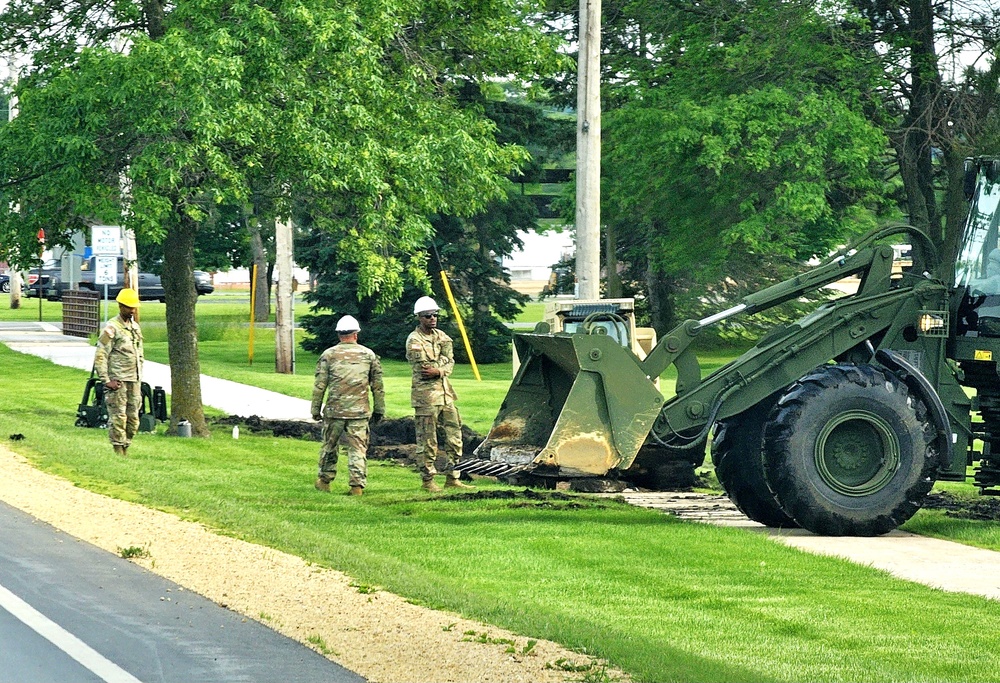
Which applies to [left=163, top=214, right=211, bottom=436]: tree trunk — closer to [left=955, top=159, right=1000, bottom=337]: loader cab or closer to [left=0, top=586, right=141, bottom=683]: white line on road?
[left=955, top=159, right=1000, bottom=337]: loader cab

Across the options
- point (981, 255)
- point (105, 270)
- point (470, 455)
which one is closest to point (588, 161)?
point (470, 455)

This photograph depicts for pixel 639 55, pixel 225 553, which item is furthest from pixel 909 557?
pixel 639 55

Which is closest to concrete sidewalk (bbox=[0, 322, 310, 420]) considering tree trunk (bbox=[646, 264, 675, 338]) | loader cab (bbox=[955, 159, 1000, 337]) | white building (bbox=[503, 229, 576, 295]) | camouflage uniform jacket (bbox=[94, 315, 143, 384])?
camouflage uniform jacket (bbox=[94, 315, 143, 384])

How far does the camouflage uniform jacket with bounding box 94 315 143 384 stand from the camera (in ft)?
60.0

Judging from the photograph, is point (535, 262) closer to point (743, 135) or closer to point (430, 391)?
point (743, 135)

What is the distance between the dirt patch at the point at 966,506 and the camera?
15398 mm

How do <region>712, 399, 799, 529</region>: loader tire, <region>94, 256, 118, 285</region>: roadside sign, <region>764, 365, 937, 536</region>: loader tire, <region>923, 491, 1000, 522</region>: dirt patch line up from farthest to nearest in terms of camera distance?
1. <region>94, 256, 118, 285</region>: roadside sign
2. <region>923, 491, 1000, 522</region>: dirt patch
3. <region>712, 399, 799, 529</region>: loader tire
4. <region>764, 365, 937, 536</region>: loader tire

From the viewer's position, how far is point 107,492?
15.7 meters

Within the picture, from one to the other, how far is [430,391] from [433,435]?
0.46 meters

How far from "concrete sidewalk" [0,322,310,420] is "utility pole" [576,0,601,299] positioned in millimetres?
5923

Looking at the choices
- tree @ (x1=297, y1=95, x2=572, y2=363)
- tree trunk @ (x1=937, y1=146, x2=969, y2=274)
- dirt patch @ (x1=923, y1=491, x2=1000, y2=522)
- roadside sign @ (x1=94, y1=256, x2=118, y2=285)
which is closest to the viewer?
dirt patch @ (x1=923, y1=491, x2=1000, y2=522)

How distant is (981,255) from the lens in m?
14.2

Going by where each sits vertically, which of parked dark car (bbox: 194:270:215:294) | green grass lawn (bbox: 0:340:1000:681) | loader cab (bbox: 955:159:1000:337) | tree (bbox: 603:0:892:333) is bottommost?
green grass lawn (bbox: 0:340:1000:681)

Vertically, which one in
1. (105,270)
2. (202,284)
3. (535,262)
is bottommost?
(105,270)
